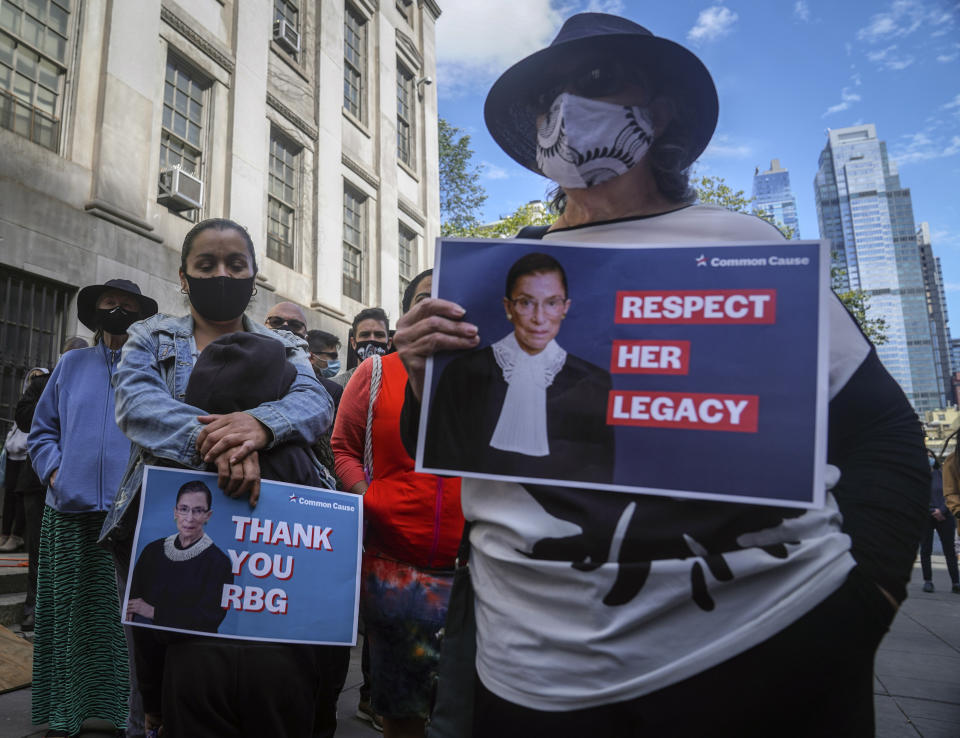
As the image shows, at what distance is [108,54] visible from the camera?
356 inches

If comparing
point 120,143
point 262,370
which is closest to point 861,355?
point 262,370

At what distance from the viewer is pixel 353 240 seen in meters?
16.4

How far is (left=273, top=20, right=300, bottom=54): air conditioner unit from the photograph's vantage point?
43.4 feet

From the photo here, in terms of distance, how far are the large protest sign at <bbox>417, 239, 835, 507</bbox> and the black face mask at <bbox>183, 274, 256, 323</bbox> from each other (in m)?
1.25

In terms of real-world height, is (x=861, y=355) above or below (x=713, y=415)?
above

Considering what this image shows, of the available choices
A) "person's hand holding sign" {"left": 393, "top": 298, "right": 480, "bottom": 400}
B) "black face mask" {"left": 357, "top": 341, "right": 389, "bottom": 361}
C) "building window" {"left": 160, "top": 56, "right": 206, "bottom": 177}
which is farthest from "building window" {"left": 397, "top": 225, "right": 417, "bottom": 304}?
"person's hand holding sign" {"left": 393, "top": 298, "right": 480, "bottom": 400}

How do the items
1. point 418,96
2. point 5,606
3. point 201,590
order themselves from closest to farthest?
1. point 201,590
2. point 5,606
3. point 418,96

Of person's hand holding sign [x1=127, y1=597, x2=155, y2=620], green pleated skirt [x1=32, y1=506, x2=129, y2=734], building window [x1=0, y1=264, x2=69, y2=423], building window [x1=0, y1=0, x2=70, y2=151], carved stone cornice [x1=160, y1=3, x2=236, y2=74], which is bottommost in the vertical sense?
green pleated skirt [x1=32, y1=506, x2=129, y2=734]

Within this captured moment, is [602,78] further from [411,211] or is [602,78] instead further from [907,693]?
[411,211]

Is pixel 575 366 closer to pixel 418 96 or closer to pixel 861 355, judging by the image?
pixel 861 355

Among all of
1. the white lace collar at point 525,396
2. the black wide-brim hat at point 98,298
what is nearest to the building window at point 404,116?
the black wide-brim hat at point 98,298

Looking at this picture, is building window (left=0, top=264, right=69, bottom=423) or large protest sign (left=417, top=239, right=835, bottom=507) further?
building window (left=0, top=264, right=69, bottom=423)

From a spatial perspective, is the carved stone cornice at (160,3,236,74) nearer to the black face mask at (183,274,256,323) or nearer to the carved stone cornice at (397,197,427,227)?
the carved stone cornice at (397,197,427,227)

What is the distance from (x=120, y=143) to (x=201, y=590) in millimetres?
8959
